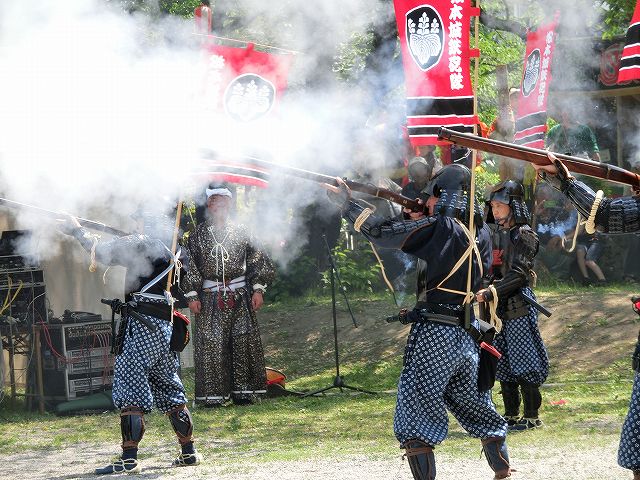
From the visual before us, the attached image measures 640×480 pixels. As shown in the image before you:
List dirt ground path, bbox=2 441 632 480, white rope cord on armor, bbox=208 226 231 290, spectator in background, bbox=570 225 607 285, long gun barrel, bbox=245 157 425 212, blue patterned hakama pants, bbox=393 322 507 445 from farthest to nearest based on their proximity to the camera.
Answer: spectator in background, bbox=570 225 607 285
white rope cord on armor, bbox=208 226 231 290
dirt ground path, bbox=2 441 632 480
long gun barrel, bbox=245 157 425 212
blue patterned hakama pants, bbox=393 322 507 445

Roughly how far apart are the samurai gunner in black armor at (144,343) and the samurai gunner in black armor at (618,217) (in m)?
3.30

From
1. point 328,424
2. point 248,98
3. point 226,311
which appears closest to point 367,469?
point 328,424

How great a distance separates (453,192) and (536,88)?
6.25 meters

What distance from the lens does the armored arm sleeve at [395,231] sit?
6.70 meters

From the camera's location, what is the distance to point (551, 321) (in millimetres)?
14227

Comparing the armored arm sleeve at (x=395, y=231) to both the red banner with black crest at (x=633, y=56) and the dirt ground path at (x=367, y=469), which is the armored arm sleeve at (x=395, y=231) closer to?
the dirt ground path at (x=367, y=469)

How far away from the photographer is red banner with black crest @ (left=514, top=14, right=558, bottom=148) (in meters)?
12.6

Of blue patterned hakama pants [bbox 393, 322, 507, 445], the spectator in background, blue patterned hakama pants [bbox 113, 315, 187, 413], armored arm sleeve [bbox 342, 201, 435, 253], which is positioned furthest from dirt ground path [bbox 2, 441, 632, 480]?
the spectator in background

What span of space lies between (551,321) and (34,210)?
785cm

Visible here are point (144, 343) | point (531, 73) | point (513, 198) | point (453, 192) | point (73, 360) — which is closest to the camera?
point (453, 192)

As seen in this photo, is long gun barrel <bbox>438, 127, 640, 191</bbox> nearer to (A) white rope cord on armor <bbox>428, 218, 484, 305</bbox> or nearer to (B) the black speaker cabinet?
(A) white rope cord on armor <bbox>428, 218, 484, 305</bbox>

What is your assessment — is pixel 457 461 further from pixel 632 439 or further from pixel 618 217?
pixel 618 217

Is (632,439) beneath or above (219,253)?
beneath

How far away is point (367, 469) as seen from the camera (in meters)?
7.89
